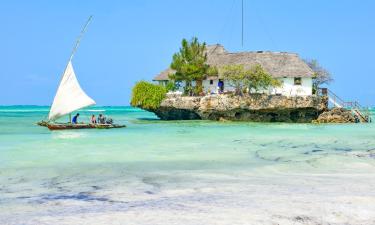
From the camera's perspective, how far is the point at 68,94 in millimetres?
33125

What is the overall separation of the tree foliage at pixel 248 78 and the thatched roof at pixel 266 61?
2.63m

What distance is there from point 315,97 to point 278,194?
37.6 meters

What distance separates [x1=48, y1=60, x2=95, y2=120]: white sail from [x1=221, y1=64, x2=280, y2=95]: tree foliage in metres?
15.3

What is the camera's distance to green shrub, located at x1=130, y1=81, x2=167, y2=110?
46562 millimetres

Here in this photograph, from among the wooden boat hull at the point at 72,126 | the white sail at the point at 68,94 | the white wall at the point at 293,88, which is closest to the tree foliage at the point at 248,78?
the white wall at the point at 293,88

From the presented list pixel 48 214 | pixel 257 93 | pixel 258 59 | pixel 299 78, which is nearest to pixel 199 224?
pixel 48 214

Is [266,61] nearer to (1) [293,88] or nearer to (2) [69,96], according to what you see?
(1) [293,88]

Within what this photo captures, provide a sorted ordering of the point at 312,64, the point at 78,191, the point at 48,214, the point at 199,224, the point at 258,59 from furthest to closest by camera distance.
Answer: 1. the point at 312,64
2. the point at 258,59
3. the point at 78,191
4. the point at 48,214
5. the point at 199,224

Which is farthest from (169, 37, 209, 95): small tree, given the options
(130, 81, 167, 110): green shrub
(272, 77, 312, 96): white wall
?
(272, 77, 312, 96): white wall

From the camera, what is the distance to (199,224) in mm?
5102

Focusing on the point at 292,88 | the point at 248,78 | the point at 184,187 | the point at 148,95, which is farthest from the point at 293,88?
the point at 184,187

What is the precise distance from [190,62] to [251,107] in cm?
A: 761

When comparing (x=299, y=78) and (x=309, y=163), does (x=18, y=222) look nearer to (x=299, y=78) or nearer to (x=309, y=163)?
(x=309, y=163)

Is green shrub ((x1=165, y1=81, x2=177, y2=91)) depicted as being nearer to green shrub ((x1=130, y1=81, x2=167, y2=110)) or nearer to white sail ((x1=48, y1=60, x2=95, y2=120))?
green shrub ((x1=130, y1=81, x2=167, y2=110))
